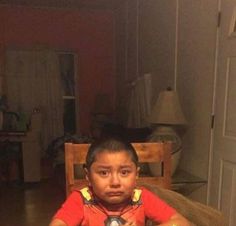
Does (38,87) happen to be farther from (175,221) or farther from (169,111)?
(175,221)

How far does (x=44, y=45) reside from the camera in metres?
5.19

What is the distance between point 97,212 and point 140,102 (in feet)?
9.55

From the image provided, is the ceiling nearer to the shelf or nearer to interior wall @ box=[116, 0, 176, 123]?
interior wall @ box=[116, 0, 176, 123]

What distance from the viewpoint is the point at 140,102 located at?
3898mm

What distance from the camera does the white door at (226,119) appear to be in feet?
6.79

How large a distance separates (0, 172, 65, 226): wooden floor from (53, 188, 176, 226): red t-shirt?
7.41ft

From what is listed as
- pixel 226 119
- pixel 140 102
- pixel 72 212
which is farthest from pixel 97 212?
pixel 140 102

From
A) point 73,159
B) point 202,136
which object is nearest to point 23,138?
point 202,136

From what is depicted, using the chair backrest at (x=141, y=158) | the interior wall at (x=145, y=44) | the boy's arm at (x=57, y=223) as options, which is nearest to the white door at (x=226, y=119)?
the chair backrest at (x=141, y=158)

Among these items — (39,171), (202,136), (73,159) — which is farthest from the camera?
(39,171)

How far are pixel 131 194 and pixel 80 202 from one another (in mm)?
169

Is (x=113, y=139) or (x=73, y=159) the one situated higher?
(x=113, y=139)

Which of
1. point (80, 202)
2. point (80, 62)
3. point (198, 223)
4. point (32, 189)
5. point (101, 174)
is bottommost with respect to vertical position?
point (32, 189)

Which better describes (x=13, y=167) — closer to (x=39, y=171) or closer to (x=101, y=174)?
(x=39, y=171)
